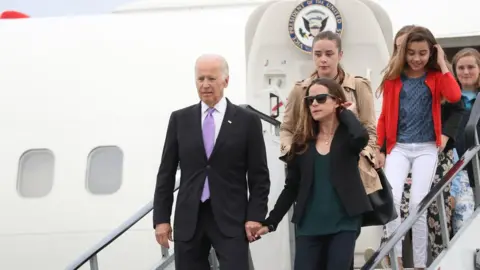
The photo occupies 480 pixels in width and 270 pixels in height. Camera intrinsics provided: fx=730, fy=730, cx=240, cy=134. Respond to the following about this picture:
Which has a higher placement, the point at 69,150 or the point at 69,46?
the point at 69,46

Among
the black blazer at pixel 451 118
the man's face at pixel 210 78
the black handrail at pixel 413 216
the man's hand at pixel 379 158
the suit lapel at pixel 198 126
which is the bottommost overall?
the black handrail at pixel 413 216

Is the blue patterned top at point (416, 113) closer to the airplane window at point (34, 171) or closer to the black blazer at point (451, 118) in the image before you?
the black blazer at point (451, 118)

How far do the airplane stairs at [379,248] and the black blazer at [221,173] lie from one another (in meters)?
0.44

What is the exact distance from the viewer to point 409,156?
4969 millimetres

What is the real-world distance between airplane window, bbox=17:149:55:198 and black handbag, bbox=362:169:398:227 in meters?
5.05

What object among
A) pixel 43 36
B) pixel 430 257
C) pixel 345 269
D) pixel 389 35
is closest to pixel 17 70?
pixel 43 36

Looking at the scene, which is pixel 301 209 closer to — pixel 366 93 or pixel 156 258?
pixel 366 93

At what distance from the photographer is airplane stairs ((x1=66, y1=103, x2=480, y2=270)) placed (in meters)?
4.52

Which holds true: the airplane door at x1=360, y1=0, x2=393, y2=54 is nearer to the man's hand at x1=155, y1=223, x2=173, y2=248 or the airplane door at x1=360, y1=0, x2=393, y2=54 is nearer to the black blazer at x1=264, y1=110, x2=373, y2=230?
the black blazer at x1=264, y1=110, x2=373, y2=230

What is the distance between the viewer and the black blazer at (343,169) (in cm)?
395

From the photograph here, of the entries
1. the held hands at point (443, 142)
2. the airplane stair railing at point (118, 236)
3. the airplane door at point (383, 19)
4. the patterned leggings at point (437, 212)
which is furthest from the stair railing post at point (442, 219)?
the airplane door at point (383, 19)

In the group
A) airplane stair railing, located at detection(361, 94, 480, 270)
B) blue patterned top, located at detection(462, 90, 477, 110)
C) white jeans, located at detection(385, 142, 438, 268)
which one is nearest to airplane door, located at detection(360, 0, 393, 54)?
blue patterned top, located at detection(462, 90, 477, 110)

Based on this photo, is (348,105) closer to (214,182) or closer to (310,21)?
(214,182)

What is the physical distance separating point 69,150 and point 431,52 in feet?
15.3
